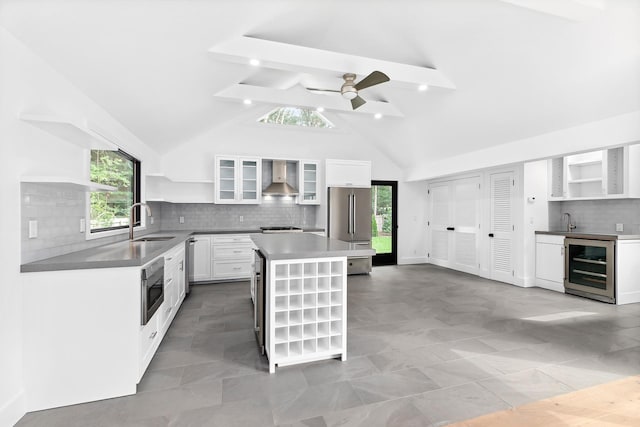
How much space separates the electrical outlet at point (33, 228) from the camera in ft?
6.31

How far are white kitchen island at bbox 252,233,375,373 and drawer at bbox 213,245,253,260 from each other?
2.74m

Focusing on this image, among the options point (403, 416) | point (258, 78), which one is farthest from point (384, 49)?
point (403, 416)

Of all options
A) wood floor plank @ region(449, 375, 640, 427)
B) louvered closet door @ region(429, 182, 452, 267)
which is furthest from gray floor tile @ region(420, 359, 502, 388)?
louvered closet door @ region(429, 182, 452, 267)

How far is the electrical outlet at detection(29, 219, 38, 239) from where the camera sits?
6.31ft

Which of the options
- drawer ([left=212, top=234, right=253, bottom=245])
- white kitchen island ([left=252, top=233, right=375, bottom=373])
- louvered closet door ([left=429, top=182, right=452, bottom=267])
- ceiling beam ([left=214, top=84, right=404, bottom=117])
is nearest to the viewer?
white kitchen island ([left=252, top=233, right=375, bottom=373])

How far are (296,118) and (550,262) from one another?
535 centimetres

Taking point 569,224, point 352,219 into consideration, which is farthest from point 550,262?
point 352,219

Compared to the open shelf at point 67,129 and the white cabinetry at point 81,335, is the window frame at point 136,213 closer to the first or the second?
the open shelf at point 67,129

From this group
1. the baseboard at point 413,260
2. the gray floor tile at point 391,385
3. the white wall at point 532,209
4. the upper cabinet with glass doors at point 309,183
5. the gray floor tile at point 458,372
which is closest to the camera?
the gray floor tile at point 391,385

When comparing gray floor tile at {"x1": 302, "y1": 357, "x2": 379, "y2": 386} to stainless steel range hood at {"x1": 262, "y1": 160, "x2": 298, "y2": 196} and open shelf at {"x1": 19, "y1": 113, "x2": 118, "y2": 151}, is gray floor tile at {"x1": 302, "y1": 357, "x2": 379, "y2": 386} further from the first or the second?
stainless steel range hood at {"x1": 262, "y1": 160, "x2": 298, "y2": 196}

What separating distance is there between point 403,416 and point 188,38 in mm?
3247

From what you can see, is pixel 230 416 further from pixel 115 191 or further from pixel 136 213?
pixel 136 213

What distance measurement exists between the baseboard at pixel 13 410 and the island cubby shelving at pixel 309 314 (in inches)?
60.1

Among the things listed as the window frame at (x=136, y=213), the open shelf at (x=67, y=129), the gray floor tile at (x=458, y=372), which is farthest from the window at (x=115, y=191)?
the gray floor tile at (x=458, y=372)
